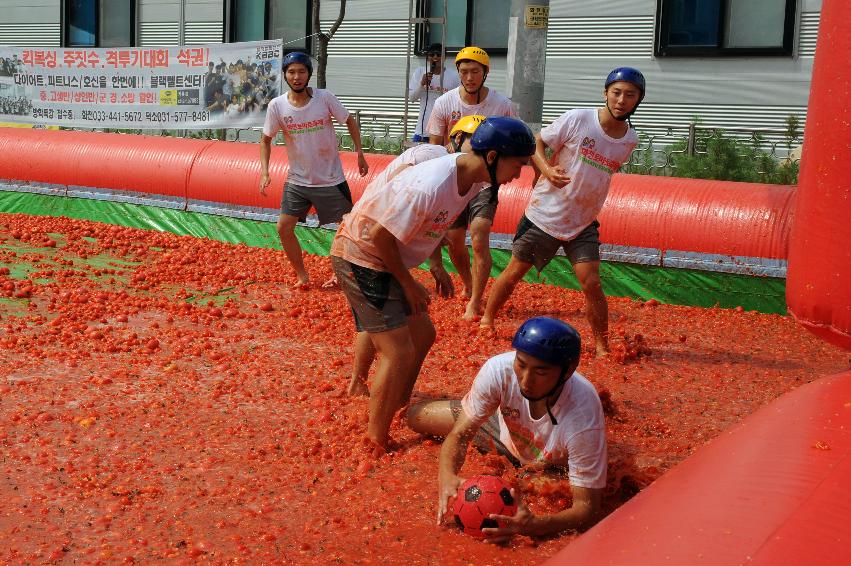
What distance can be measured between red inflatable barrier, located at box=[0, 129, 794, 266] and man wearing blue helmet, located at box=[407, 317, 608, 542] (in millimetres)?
5187

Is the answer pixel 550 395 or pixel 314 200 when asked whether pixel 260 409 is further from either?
pixel 314 200

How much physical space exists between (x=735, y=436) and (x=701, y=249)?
234 inches

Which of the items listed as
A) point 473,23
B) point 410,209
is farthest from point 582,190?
point 473,23

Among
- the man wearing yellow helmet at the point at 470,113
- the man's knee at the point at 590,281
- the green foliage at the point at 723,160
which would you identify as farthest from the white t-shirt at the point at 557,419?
the green foliage at the point at 723,160

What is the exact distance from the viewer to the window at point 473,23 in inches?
749

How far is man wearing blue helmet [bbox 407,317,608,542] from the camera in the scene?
4.36m

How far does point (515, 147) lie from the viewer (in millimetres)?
5086

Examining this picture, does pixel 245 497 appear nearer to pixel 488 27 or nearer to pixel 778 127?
pixel 778 127

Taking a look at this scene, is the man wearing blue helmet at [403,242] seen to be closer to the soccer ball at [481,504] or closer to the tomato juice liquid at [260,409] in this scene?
the tomato juice liquid at [260,409]

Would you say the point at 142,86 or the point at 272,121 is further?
the point at 142,86

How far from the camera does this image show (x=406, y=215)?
16.9ft

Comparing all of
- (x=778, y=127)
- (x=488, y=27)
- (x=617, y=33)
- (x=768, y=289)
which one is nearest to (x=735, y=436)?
(x=768, y=289)

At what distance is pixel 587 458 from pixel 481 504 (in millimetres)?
495

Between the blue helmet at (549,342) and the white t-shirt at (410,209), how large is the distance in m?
1.03
